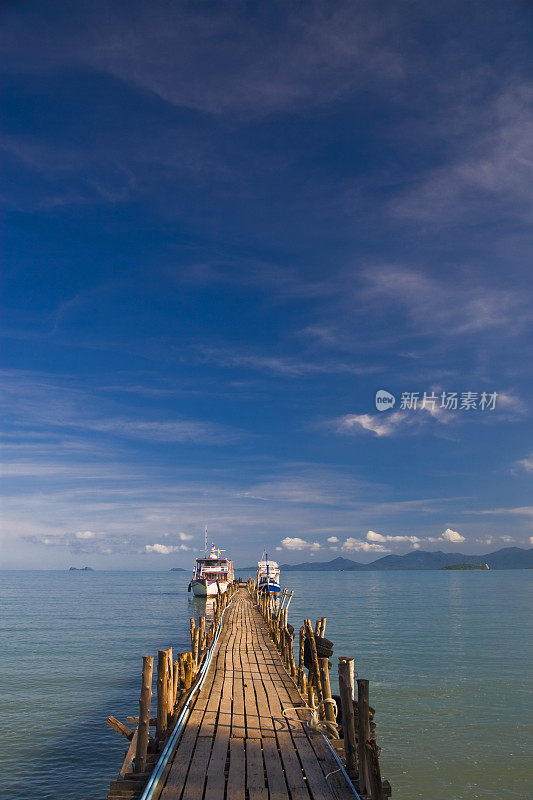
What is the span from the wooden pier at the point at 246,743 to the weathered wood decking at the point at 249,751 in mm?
18

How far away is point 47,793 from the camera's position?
1535 cm

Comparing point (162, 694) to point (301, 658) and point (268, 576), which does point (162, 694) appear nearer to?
point (301, 658)

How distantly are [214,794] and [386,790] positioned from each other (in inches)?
107

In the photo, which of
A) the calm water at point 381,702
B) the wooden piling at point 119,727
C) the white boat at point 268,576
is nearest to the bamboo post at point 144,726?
the wooden piling at point 119,727

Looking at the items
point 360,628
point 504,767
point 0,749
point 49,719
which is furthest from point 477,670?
point 0,749

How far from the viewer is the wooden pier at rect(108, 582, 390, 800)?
8.62m

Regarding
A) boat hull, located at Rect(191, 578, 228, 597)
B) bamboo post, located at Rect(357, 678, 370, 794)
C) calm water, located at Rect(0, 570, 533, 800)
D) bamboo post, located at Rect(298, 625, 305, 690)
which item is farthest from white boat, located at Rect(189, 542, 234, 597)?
bamboo post, located at Rect(357, 678, 370, 794)

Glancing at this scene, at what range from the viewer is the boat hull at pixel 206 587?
2778 inches

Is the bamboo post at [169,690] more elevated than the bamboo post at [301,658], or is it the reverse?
the bamboo post at [169,690]

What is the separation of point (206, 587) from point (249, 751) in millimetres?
64480

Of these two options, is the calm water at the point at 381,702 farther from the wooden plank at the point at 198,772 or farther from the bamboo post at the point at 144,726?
the wooden plank at the point at 198,772

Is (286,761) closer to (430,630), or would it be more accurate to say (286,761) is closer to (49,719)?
(49,719)

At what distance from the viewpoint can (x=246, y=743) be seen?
34.7 ft

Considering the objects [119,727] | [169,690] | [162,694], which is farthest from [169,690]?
[119,727]
